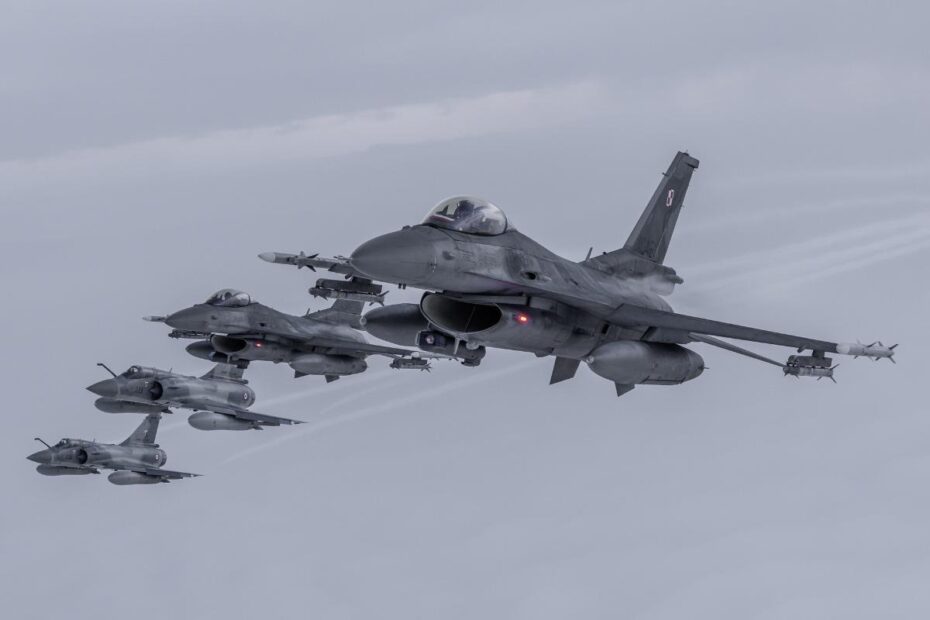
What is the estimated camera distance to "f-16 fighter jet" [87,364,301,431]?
196 ft

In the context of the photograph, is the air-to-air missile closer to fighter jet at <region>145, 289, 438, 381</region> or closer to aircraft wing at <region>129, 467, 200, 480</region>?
fighter jet at <region>145, 289, 438, 381</region>

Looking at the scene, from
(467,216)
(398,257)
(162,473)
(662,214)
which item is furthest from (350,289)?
(162,473)

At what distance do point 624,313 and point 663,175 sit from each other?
898cm

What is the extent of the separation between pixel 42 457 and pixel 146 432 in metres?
4.40

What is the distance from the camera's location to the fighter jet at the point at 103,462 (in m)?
65.4

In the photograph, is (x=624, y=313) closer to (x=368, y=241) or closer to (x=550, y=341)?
(x=550, y=341)

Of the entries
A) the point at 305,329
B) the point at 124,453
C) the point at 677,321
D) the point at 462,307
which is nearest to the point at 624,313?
the point at 677,321

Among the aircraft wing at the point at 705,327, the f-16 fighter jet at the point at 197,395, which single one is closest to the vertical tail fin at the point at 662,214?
the aircraft wing at the point at 705,327

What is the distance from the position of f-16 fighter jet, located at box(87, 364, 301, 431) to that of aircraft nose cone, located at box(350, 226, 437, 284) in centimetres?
2576

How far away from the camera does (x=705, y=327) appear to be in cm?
3819

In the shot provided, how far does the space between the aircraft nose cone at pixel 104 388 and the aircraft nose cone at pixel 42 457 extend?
7.31 m

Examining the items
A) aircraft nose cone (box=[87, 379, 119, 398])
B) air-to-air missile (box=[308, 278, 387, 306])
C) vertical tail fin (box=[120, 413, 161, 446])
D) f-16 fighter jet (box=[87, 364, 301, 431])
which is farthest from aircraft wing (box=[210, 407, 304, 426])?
air-to-air missile (box=[308, 278, 387, 306])

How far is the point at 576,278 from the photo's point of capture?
38375mm

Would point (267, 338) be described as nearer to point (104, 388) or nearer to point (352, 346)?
point (352, 346)
